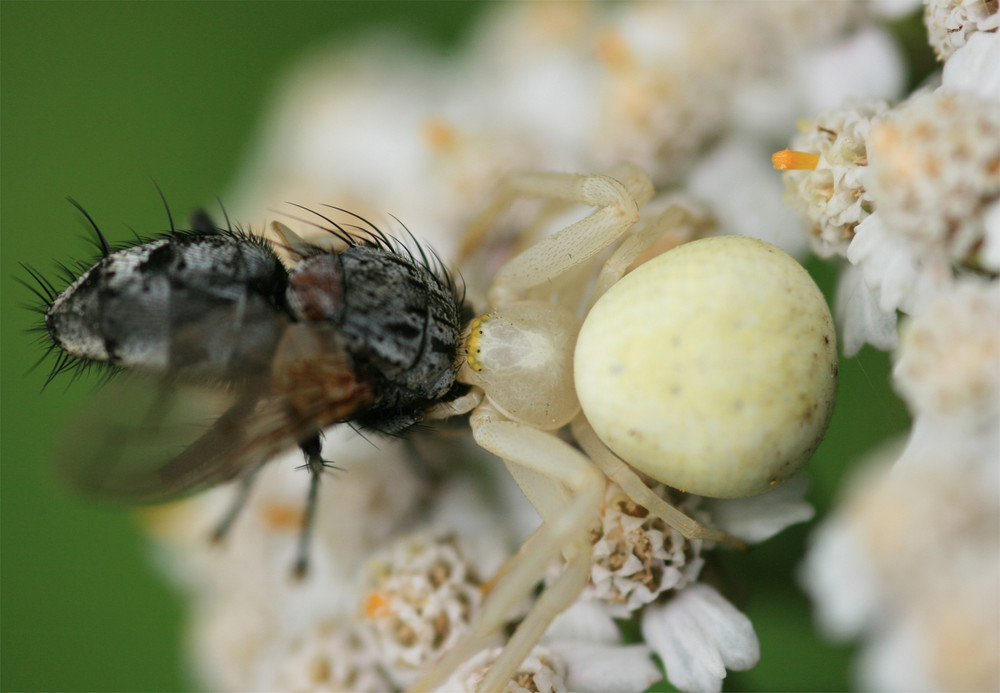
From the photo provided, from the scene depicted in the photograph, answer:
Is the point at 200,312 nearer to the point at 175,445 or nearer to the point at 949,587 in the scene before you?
the point at 175,445

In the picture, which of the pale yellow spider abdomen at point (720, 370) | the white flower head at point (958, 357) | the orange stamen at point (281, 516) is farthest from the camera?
the orange stamen at point (281, 516)

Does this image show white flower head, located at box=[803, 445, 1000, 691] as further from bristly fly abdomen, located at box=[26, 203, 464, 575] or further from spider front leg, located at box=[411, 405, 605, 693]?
bristly fly abdomen, located at box=[26, 203, 464, 575]

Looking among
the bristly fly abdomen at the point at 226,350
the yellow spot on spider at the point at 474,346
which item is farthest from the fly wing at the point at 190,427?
the yellow spot on spider at the point at 474,346

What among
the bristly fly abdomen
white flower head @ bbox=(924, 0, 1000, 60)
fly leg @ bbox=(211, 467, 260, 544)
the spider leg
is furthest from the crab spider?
fly leg @ bbox=(211, 467, 260, 544)

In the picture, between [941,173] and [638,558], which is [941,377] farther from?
[638,558]

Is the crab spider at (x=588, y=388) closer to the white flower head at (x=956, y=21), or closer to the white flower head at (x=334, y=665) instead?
the white flower head at (x=334, y=665)

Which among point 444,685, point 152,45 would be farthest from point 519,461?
point 152,45
